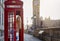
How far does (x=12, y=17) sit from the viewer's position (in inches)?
68.2

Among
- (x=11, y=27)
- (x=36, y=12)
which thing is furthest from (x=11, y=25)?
(x=36, y=12)

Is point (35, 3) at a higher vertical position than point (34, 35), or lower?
higher

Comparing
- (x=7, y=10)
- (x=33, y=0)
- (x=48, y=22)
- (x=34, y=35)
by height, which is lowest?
(x=34, y=35)

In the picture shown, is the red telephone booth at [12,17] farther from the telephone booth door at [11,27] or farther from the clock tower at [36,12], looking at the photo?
the clock tower at [36,12]

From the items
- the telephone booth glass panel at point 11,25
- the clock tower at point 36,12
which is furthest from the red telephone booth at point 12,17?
the clock tower at point 36,12

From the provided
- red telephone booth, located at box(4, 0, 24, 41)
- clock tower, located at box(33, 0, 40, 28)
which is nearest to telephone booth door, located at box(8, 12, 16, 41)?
red telephone booth, located at box(4, 0, 24, 41)

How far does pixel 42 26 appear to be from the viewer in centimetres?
237

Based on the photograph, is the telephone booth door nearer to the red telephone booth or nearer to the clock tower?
the red telephone booth

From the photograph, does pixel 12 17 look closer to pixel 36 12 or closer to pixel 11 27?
pixel 11 27

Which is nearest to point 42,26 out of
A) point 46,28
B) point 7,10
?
point 46,28

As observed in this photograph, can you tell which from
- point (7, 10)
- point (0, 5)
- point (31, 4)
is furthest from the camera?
point (31, 4)

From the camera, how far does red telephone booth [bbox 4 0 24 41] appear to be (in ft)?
5.65

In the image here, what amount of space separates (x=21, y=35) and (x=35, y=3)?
632 mm

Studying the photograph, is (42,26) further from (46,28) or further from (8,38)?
(8,38)
